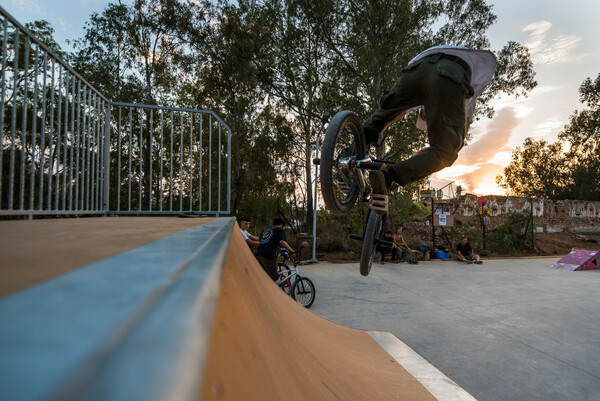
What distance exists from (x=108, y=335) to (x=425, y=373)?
1963 millimetres

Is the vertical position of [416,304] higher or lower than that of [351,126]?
lower

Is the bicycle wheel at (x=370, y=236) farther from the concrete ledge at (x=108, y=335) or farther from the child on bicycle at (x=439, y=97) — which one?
the concrete ledge at (x=108, y=335)

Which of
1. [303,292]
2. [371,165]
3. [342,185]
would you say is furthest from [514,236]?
[371,165]

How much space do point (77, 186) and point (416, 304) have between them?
13.5ft

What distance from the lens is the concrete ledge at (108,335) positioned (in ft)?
0.33

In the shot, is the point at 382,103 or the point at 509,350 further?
the point at 509,350

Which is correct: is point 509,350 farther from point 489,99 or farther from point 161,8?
point 161,8

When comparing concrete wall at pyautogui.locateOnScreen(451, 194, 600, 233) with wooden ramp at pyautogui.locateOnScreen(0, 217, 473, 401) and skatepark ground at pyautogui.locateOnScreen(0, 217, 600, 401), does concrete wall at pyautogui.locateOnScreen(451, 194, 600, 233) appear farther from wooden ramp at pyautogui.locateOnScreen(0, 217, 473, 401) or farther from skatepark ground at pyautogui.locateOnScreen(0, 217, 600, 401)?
wooden ramp at pyautogui.locateOnScreen(0, 217, 473, 401)

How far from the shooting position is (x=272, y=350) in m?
0.54

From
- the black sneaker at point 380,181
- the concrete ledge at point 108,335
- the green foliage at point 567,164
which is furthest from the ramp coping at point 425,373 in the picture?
the green foliage at point 567,164

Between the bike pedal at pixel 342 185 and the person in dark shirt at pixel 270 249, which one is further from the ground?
the bike pedal at pixel 342 185

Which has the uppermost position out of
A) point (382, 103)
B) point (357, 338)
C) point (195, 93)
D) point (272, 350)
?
point (195, 93)

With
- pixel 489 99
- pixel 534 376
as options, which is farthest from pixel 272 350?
pixel 489 99

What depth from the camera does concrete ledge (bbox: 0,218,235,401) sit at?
10 cm
